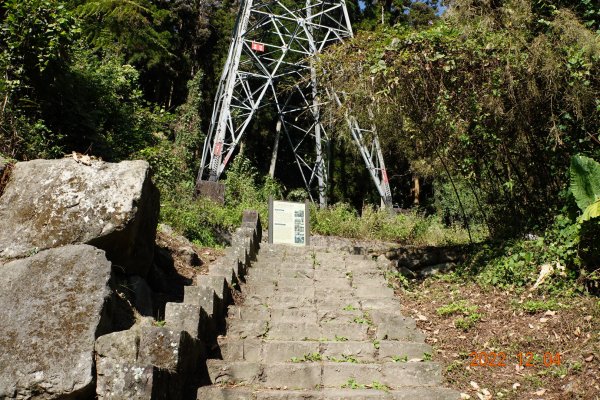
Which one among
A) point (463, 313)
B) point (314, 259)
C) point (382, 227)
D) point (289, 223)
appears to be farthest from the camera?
point (382, 227)

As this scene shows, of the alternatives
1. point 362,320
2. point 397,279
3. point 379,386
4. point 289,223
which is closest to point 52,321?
point 379,386

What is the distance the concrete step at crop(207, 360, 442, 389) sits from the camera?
5.38 metres

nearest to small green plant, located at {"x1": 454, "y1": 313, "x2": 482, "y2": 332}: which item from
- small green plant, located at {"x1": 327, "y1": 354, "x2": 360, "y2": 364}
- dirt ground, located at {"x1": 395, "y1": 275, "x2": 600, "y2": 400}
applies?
dirt ground, located at {"x1": 395, "y1": 275, "x2": 600, "y2": 400}

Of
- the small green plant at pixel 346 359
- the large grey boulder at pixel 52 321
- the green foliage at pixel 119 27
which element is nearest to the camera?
the large grey boulder at pixel 52 321

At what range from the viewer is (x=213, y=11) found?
2142 cm

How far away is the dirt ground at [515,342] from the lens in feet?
17.2

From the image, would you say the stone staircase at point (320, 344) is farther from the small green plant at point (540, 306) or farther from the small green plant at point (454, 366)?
the small green plant at point (540, 306)

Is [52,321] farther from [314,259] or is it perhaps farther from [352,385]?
[314,259]

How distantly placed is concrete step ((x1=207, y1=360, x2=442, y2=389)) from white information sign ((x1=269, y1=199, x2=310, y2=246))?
4.45 m

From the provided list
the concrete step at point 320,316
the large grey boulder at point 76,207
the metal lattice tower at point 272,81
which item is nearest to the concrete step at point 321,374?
the concrete step at point 320,316

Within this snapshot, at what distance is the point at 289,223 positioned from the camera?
33.4ft

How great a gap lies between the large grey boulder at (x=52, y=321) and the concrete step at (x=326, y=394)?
1.07 meters

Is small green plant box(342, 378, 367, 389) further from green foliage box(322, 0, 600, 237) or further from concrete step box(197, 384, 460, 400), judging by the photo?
green foliage box(322, 0, 600, 237)

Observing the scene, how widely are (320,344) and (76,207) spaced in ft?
9.23
